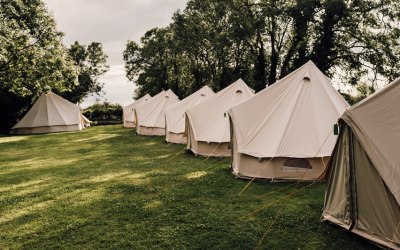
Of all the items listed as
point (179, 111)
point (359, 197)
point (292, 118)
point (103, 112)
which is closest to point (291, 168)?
point (292, 118)

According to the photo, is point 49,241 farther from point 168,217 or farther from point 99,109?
point 99,109

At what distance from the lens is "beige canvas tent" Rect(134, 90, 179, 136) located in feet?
86.8

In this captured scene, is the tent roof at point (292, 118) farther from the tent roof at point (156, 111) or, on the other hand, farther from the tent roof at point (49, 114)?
the tent roof at point (49, 114)

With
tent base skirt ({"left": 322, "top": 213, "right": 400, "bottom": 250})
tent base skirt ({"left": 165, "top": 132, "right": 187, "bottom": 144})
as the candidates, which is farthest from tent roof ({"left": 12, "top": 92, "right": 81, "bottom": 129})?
tent base skirt ({"left": 322, "top": 213, "right": 400, "bottom": 250})

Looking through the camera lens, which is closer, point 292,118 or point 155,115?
point 292,118

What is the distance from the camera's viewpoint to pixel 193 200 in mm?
9305

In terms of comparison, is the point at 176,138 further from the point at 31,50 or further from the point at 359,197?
the point at 359,197

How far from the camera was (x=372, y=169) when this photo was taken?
6324mm

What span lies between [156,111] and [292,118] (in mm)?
17381

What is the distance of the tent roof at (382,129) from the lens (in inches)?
233

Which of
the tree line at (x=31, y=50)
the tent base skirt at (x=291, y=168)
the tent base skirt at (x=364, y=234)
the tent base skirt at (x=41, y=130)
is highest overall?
the tree line at (x=31, y=50)

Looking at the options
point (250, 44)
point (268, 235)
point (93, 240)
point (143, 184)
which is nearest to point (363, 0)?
point (250, 44)

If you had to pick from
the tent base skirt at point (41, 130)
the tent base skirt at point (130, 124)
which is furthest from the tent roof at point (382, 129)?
the tent base skirt at point (130, 124)

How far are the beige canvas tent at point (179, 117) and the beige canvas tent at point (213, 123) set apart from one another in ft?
9.21
